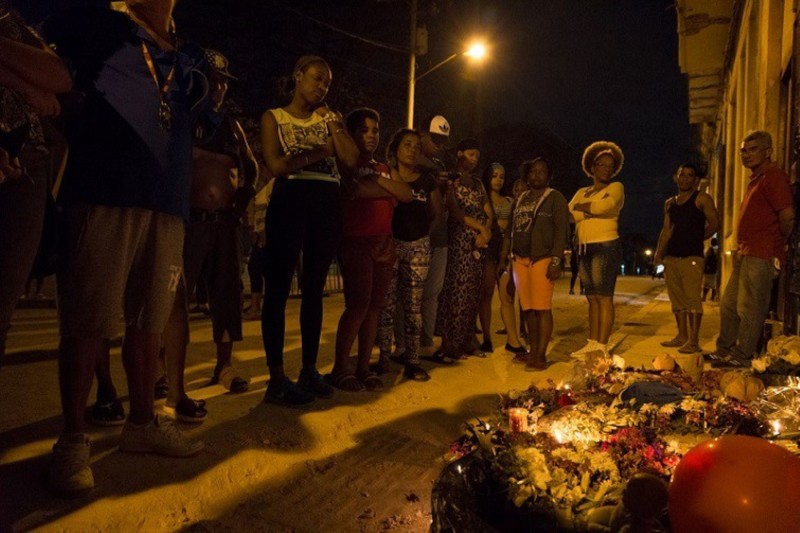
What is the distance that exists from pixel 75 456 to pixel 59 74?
1.53 m

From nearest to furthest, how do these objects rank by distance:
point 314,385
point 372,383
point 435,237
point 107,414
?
point 107,414 → point 314,385 → point 372,383 → point 435,237

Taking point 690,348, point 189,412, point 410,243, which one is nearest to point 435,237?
point 410,243

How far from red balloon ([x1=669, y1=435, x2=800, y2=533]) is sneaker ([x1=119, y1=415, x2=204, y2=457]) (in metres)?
2.13

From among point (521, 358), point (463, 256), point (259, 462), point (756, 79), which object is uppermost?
point (756, 79)

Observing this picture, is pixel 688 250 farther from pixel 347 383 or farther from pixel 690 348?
pixel 347 383

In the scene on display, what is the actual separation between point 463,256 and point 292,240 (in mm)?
2359

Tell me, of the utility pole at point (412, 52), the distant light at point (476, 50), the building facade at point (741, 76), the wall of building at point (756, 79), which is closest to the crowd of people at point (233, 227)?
the building facade at point (741, 76)

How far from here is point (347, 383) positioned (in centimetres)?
423

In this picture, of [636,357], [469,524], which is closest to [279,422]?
[469,524]

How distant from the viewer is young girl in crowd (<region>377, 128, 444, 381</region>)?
479cm

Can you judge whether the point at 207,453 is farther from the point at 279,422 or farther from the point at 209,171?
the point at 209,171

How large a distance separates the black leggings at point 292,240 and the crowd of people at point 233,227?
0.5 inches

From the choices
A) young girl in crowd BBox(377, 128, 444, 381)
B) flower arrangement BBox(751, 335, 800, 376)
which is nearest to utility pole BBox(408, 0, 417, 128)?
young girl in crowd BBox(377, 128, 444, 381)

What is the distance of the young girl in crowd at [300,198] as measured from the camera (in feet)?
A: 12.2
